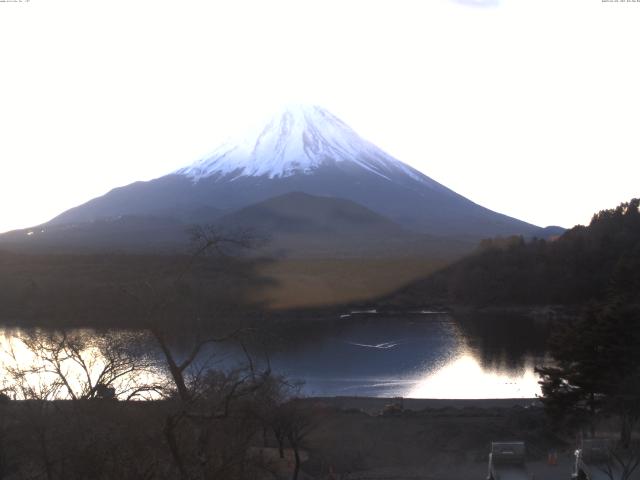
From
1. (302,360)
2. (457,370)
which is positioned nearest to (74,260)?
(302,360)

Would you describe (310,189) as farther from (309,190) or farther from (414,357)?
(414,357)

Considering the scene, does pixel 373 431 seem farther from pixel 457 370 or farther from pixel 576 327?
pixel 457 370

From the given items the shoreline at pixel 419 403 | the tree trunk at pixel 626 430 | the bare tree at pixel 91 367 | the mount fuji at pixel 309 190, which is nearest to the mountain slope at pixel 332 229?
the mount fuji at pixel 309 190

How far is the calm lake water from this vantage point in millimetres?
12664

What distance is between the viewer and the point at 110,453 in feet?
10.7

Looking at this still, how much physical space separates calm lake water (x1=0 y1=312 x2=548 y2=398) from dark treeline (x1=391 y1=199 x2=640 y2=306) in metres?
5.25

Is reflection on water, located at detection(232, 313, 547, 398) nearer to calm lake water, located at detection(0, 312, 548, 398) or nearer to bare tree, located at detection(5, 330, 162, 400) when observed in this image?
calm lake water, located at detection(0, 312, 548, 398)

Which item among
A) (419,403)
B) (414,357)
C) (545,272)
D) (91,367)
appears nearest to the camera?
(91,367)

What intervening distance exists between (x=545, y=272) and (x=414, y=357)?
14132mm

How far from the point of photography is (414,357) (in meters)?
15.5

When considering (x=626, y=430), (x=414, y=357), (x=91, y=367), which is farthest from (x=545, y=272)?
(x=91, y=367)

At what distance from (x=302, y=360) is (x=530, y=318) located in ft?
34.8

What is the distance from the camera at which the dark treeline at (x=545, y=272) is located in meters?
26.6

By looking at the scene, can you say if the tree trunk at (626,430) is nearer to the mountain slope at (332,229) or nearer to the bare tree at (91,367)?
the bare tree at (91,367)
